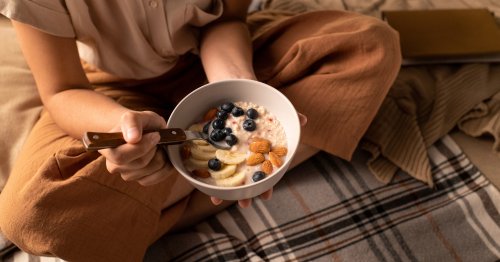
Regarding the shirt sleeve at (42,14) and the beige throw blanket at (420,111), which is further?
the beige throw blanket at (420,111)

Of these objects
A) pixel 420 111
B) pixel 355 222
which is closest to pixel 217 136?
pixel 355 222

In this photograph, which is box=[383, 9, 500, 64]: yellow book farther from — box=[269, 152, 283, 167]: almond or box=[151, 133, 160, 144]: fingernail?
box=[151, 133, 160, 144]: fingernail

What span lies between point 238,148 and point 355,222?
0.46 m

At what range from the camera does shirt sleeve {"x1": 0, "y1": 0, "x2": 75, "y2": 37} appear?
0.71 meters

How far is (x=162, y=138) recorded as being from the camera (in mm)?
612

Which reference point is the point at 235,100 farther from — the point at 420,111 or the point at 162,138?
the point at 420,111

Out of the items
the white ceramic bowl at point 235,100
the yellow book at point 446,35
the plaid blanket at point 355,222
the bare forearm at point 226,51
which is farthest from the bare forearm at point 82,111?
the yellow book at point 446,35

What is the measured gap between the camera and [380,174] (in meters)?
1.08

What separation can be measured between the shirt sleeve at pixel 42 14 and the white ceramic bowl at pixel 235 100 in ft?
0.86

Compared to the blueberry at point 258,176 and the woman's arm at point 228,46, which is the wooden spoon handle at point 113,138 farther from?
the woman's arm at point 228,46

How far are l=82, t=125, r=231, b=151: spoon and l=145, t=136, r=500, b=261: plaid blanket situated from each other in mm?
380

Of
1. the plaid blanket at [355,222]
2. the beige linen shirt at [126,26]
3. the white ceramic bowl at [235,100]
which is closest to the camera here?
the white ceramic bowl at [235,100]

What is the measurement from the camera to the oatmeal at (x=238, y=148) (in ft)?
2.12

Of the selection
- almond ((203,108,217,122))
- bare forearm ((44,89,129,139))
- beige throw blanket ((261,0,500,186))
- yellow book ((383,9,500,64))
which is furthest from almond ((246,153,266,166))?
yellow book ((383,9,500,64))
